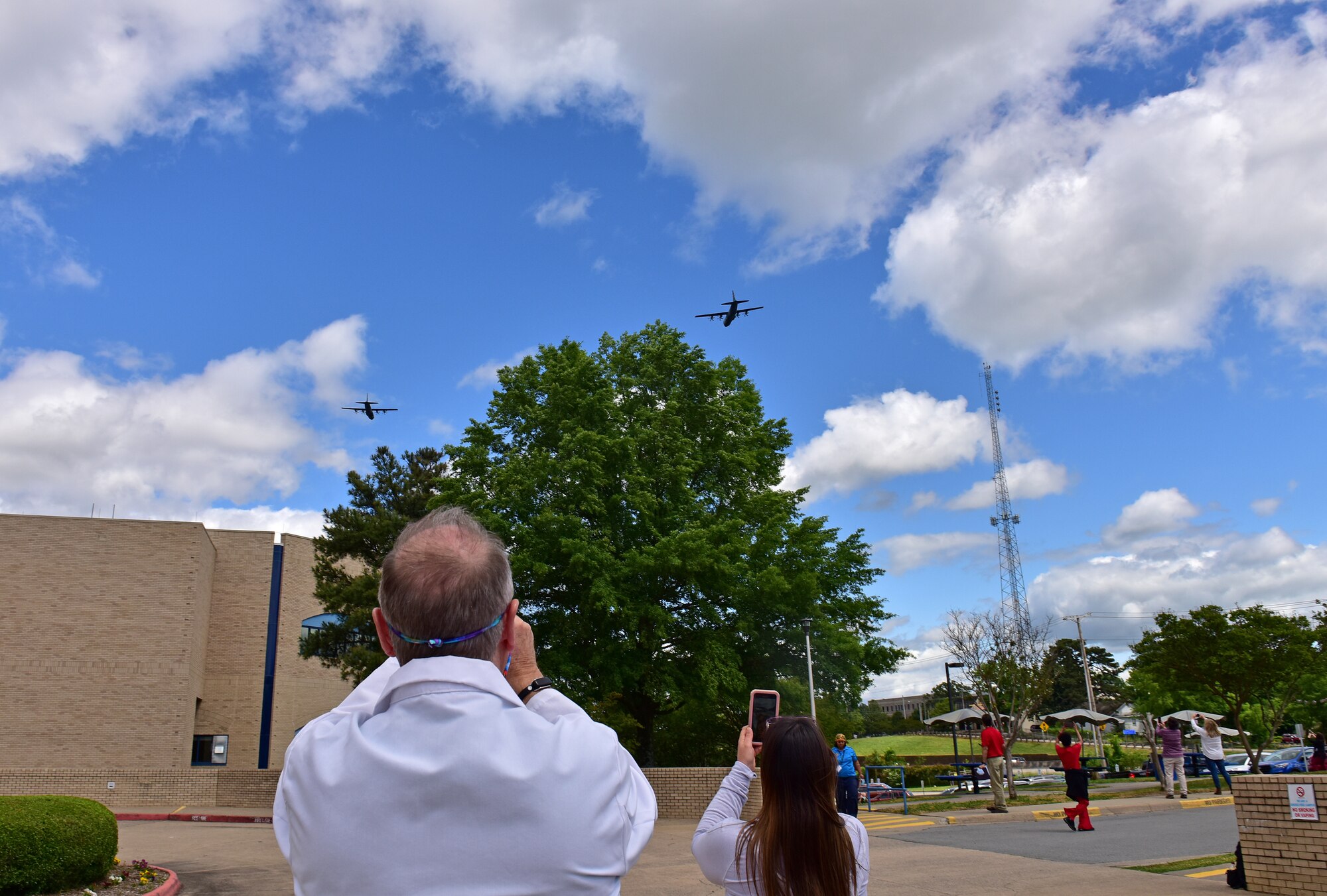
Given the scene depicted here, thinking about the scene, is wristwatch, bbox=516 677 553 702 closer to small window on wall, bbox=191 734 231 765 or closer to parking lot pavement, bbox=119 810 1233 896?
parking lot pavement, bbox=119 810 1233 896

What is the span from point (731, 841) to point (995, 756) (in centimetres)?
1665

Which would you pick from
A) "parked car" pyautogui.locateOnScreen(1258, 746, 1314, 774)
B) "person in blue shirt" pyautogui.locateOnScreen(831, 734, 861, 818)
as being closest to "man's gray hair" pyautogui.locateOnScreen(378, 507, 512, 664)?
"person in blue shirt" pyautogui.locateOnScreen(831, 734, 861, 818)

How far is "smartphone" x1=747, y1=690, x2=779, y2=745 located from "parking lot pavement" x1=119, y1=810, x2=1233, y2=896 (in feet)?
23.8

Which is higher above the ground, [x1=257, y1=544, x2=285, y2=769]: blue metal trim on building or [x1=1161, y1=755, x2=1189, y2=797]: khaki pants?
[x1=257, y1=544, x2=285, y2=769]: blue metal trim on building

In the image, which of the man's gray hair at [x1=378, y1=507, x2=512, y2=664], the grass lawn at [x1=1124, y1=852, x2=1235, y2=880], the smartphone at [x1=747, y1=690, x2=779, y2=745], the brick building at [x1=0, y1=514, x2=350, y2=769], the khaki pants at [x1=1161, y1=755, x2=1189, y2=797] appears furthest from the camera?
the brick building at [x1=0, y1=514, x2=350, y2=769]

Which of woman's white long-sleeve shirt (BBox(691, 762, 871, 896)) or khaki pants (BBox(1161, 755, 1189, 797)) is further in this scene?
khaki pants (BBox(1161, 755, 1189, 797))

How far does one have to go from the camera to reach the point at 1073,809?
48.6 feet

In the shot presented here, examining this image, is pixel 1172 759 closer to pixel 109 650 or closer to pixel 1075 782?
pixel 1075 782

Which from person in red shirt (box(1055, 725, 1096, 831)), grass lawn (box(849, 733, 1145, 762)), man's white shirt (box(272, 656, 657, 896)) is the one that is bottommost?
grass lawn (box(849, 733, 1145, 762))

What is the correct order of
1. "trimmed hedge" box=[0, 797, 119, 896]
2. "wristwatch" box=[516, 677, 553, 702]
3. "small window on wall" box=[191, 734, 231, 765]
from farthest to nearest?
"small window on wall" box=[191, 734, 231, 765]
"trimmed hedge" box=[0, 797, 119, 896]
"wristwatch" box=[516, 677, 553, 702]

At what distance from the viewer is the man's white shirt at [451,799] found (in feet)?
4.89

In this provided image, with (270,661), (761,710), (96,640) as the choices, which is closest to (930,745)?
(270,661)

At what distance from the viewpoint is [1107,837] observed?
45.2ft

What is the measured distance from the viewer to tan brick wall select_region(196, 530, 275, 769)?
3953 cm
